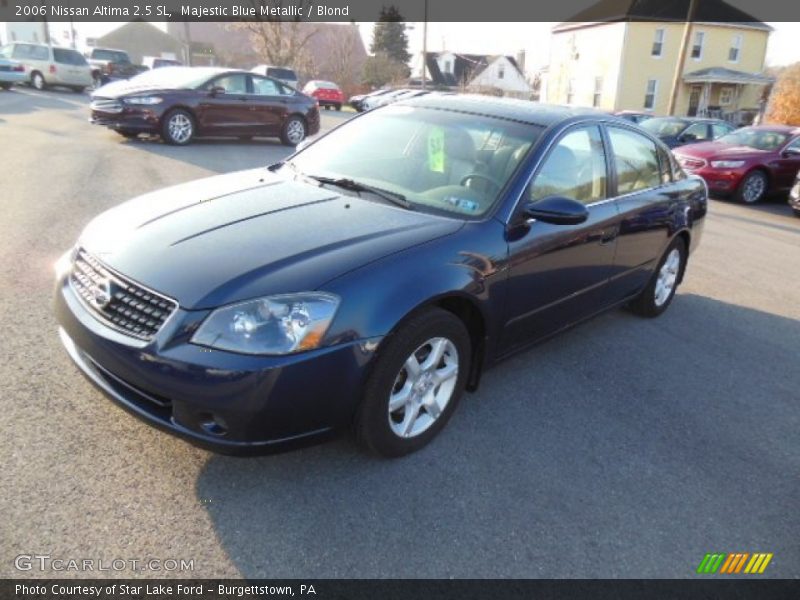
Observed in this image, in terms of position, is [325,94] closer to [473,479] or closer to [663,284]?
[663,284]

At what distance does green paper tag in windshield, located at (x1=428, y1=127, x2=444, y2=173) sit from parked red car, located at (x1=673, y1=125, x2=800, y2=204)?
992 cm

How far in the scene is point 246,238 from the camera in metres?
2.85

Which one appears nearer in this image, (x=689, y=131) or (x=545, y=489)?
(x=545, y=489)

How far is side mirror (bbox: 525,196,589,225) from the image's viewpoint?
3.20 metres

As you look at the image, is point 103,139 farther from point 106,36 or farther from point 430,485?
point 106,36

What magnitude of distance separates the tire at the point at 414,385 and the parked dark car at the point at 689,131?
46.1 feet

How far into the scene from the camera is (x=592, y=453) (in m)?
3.20

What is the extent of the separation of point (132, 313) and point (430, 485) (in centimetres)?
150

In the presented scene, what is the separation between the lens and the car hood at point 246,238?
8.30ft

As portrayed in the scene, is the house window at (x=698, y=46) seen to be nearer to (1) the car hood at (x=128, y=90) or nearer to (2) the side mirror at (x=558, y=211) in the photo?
(1) the car hood at (x=128, y=90)

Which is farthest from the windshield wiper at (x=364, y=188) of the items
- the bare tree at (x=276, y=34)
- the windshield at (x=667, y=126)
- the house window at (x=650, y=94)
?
the bare tree at (x=276, y=34)

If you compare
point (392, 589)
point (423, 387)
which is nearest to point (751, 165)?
point (423, 387)

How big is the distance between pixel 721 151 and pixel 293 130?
904 centimetres

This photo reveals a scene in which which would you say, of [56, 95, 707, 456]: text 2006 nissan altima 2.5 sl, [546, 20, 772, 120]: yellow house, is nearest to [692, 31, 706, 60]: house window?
[546, 20, 772, 120]: yellow house
